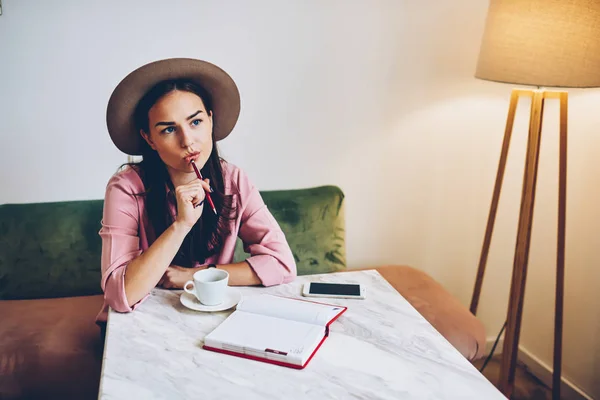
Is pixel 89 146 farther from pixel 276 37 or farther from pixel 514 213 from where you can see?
pixel 514 213

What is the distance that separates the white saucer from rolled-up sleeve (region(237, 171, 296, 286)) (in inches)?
4.6

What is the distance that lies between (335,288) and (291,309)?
193 millimetres

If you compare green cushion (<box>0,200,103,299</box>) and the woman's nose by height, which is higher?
the woman's nose

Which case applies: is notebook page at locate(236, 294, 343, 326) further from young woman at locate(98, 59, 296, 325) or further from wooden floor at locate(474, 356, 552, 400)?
wooden floor at locate(474, 356, 552, 400)

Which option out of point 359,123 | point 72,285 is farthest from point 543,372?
point 72,285

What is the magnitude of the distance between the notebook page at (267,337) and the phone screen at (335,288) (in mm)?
210

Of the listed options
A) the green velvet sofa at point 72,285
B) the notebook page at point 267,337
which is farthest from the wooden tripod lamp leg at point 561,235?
the notebook page at point 267,337

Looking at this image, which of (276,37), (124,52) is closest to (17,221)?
(124,52)

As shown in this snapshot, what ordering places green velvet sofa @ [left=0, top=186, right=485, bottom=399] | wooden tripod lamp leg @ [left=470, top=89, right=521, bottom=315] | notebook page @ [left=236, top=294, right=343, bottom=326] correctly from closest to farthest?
notebook page @ [left=236, top=294, right=343, bottom=326], green velvet sofa @ [left=0, top=186, right=485, bottom=399], wooden tripod lamp leg @ [left=470, top=89, right=521, bottom=315]

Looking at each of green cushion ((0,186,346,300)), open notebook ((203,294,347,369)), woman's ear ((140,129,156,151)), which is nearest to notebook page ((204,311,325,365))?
open notebook ((203,294,347,369))

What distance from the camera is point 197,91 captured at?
57.0 inches

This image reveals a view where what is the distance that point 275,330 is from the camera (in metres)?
1.12

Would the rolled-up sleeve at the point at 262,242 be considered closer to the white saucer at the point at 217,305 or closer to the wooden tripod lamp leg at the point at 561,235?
the white saucer at the point at 217,305

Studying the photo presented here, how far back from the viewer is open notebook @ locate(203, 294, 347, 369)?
1.04 metres
